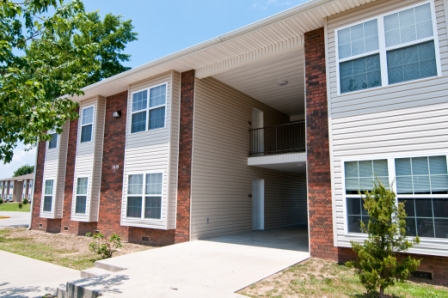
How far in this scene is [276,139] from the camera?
1302 centimetres

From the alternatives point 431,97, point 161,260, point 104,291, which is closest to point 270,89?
point 431,97

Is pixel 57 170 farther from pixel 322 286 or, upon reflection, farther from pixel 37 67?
pixel 322 286

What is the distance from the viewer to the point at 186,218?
9828mm

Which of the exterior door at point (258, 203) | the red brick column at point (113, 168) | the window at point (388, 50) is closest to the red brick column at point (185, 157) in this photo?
the red brick column at point (113, 168)

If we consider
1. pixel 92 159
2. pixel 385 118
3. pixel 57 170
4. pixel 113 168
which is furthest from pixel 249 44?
pixel 57 170

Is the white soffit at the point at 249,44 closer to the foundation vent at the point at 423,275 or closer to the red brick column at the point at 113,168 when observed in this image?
the red brick column at the point at 113,168

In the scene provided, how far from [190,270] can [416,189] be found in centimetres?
467

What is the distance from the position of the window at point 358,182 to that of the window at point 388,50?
5.61 ft

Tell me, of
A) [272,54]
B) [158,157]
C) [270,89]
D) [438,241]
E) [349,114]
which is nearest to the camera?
[438,241]

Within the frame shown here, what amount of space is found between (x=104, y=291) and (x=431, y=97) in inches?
270

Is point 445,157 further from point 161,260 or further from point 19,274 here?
point 19,274

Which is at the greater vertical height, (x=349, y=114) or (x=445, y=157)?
(x=349, y=114)

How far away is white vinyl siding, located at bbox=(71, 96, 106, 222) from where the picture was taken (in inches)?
502

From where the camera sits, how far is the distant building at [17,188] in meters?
53.0
